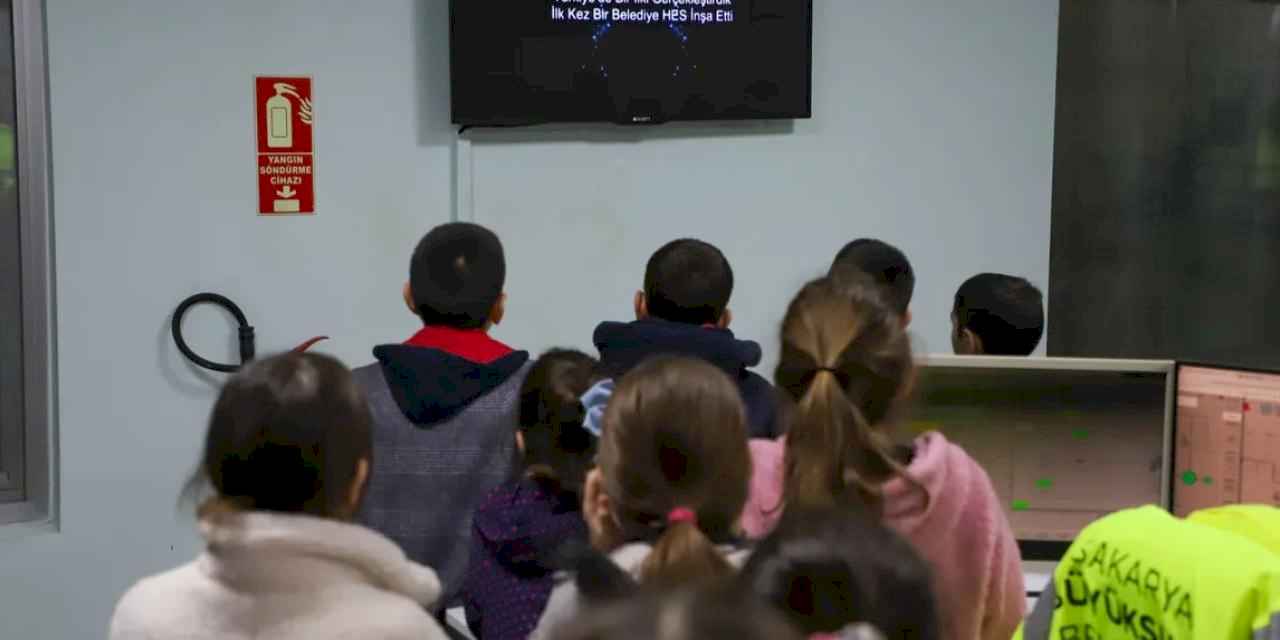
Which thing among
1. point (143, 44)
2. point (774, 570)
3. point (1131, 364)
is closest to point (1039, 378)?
point (1131, 364)

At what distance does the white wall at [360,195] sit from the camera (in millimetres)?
3379

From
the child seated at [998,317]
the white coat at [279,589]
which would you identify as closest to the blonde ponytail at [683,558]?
the white coat at [279,589]

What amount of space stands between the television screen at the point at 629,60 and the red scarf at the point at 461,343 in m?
1.25

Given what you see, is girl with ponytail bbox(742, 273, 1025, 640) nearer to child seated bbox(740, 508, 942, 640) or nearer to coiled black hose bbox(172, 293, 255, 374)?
child seated bbox(740, 508, 942, 640)

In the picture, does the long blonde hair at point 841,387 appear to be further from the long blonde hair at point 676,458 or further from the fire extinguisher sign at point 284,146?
the fire extinguisher sign at point 284,146

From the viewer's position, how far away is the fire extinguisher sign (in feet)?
11.3

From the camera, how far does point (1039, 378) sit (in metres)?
2.26

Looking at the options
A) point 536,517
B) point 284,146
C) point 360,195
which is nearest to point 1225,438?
point 536,517

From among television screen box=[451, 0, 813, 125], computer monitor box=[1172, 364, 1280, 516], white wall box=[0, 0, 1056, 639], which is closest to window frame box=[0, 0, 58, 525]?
white wall box=[0, 0, 1056, 639]

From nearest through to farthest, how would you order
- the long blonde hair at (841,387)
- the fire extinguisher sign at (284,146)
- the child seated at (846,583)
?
the child seated at (846,583)
the long blonde hair at (841,387)
the fire extinguisher sign at (284,146)

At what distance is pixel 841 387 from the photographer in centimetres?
177

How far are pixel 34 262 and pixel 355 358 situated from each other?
819 mm

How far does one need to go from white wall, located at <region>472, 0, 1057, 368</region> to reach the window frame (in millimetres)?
1078

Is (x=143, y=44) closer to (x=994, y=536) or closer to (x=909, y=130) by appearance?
(x=909, y=130)
